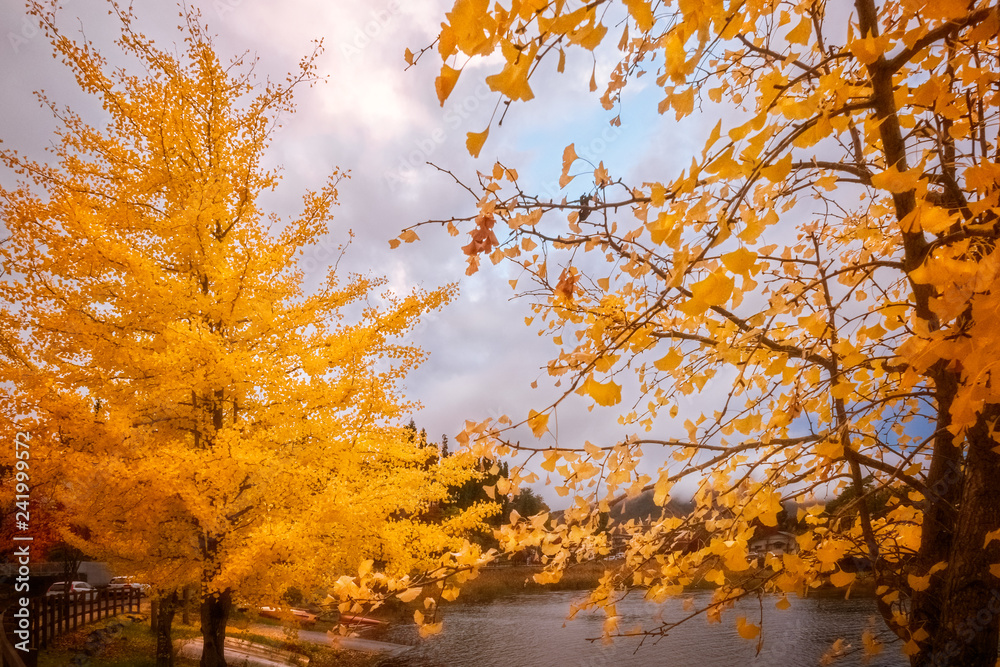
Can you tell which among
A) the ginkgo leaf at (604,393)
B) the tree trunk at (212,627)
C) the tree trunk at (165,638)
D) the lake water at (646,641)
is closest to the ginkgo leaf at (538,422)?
the ginkgo leaf at (604,393)

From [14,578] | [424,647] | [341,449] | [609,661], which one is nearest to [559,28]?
[341,449]

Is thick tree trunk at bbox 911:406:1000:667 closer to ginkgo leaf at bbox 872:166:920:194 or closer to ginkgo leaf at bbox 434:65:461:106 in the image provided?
ginkgo leaf at bbox 872:166:920:194

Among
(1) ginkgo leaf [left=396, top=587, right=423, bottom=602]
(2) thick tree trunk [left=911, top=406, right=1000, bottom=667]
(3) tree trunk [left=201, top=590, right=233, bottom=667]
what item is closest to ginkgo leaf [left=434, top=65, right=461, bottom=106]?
(1) ginkgo leaf [left=396, top=587, right=423, bottom=602]

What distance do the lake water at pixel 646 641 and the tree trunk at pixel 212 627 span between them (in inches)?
247

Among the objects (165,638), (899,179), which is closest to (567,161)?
(899,179)

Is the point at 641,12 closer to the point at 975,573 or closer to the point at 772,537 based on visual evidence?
the point at 975,573

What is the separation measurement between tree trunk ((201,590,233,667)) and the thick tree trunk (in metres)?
6.95

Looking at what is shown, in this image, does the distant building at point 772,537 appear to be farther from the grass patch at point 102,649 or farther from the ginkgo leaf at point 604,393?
the grass patch at point 102,649

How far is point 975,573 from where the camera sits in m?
1.88

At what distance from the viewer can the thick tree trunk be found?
1.87m

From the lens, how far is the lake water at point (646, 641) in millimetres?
12656

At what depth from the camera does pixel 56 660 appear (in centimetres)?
816

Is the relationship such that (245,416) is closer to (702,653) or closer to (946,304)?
(946,304)

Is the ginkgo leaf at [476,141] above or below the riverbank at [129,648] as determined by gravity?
above
